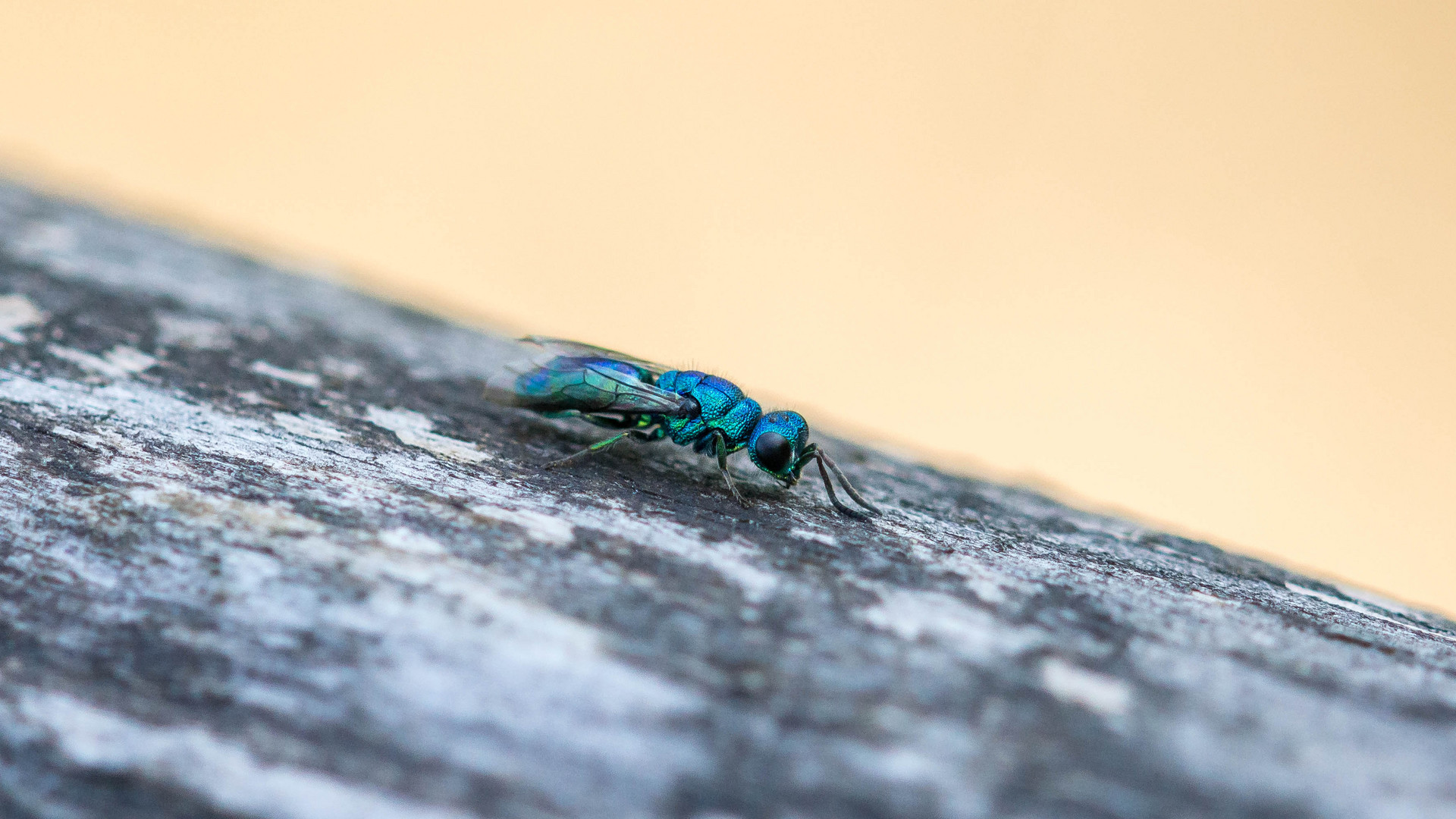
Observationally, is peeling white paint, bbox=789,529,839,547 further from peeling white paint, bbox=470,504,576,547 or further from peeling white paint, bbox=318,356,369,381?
peeling white paint, bbox=318,356,369,381

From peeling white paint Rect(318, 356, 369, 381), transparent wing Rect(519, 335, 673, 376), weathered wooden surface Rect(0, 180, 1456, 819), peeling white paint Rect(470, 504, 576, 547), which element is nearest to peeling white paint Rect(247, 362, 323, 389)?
peeling white paint Rect(318, 356, 369, 381)

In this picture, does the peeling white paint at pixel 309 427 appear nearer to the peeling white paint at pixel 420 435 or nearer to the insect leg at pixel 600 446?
the peeling white paint at pixel 420 435

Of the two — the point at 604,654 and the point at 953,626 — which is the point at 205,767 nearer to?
the point at 604,654

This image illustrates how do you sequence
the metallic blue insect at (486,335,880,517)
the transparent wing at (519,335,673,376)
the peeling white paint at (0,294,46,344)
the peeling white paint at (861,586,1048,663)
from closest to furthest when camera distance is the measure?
1. the peeling white paint at (861,586,1048,663)
2. the peeling white paint at (0,294,46,344)
3. the metallic blue insect at (486,335,880,517)
4. the transparent wing at (519,335,673,376)

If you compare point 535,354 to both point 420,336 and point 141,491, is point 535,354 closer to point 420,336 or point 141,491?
point 420,336

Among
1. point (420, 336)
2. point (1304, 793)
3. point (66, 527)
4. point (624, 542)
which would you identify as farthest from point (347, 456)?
point (1304, 793)

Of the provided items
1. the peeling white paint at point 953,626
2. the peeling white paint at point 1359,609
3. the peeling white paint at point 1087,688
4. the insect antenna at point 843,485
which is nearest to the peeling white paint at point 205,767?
the peeling white paint at point 953,626

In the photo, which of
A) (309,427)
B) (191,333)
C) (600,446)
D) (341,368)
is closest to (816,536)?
(600,446)
